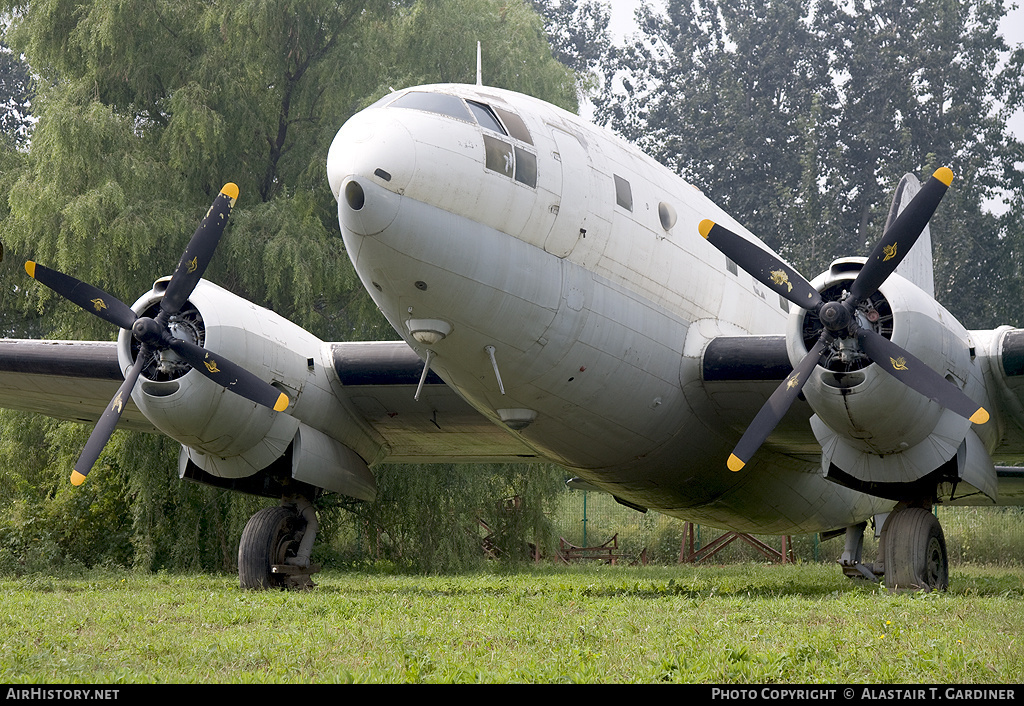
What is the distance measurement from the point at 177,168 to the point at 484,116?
10.6 m

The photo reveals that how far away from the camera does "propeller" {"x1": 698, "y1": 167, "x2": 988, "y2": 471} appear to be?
930cm

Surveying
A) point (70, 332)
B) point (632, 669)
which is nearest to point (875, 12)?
point (70, 332)

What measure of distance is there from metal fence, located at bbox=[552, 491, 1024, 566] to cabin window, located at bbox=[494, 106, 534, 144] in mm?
16683

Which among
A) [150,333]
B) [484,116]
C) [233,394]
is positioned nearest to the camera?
[484,116]

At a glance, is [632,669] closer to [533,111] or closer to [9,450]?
[533,111]

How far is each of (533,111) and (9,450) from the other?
1272cm

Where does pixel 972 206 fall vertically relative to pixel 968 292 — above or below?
above

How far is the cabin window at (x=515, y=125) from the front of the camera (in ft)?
31.4

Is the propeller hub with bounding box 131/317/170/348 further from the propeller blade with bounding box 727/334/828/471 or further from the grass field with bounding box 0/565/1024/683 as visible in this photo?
the propeller blade with bounding box 727/334/828/471

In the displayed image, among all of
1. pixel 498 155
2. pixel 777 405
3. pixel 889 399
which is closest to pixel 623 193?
pixel 498 155

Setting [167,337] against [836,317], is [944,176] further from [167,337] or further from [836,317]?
[167,337]

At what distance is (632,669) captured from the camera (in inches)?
223

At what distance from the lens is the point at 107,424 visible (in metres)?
11.4

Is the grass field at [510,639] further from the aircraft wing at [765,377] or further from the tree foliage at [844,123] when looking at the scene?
the tree foliage at [844,123]
